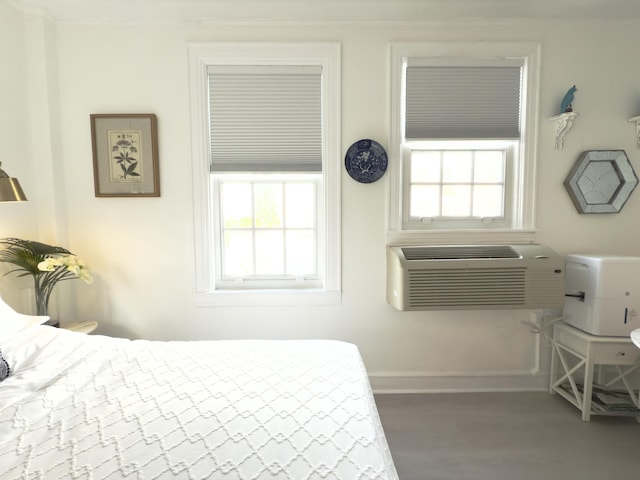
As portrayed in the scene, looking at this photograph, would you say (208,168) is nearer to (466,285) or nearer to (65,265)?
(65,265)

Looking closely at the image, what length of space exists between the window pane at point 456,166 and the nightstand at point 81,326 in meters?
2.55

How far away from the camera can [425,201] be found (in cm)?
256

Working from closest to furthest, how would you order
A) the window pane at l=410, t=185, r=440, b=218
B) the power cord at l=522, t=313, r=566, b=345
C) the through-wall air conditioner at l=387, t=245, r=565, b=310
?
the through-wall air conditioner at l=387, t=245, r=565, b=310
the power cord at l=522, t=313, r=566, b=345
the window pane at l=410, t=185, r=440, b=218

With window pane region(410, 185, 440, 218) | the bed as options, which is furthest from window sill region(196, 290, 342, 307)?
window pane region(410, 185, 440, 218)

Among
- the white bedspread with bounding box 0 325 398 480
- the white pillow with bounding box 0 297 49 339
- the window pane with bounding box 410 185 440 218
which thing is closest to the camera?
the white bedspread with bounding box 0 325 398 480

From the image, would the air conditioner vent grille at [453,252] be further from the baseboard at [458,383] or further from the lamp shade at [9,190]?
the lamp shade at [9,190]

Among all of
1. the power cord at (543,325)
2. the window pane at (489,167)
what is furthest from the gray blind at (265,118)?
the power cord at (543,325)

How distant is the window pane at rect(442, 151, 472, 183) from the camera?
2537mm

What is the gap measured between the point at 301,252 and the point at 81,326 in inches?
58.6

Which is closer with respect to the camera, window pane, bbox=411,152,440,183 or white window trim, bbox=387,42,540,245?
white window trim, bbox=387,42,540,245

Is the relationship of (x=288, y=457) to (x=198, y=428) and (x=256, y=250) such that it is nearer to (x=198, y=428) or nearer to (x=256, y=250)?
(x=198, y=428)

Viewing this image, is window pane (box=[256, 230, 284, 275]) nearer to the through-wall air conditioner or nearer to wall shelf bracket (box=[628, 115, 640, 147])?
the through-wall air conditioner

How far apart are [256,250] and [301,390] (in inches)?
55.1

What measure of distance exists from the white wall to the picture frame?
0.06 meters
